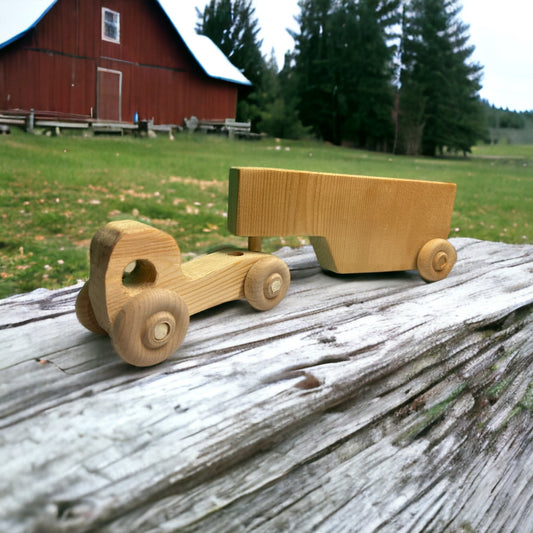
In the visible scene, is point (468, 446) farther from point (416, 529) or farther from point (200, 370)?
point (200, 370)

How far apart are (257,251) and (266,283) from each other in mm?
59

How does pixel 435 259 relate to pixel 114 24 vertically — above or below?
below

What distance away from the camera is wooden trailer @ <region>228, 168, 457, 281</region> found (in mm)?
608

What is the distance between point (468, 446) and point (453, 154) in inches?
46.6

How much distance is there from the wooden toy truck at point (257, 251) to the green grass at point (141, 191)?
407 mm

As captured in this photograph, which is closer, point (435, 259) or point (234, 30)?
point (435, 259)

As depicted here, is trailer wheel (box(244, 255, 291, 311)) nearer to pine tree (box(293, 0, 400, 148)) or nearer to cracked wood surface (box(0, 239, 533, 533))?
cracked wood surface (box(0, 239, 533, 533))

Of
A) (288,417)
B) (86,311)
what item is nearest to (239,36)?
(86,311)

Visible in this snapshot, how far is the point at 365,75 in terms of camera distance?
1.44 metres

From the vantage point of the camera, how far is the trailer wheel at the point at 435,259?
0.78 m

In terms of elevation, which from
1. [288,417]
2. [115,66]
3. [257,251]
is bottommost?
[288,417]

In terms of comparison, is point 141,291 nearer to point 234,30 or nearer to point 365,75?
point 234,30

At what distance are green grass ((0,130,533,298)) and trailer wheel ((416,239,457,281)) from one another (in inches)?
18.2

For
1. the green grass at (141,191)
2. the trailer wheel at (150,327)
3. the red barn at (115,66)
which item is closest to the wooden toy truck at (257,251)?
the trailer wheel at (150,327)
